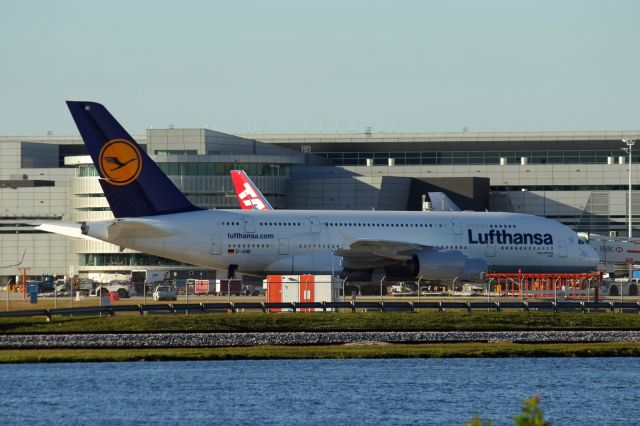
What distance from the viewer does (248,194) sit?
10388 centimetres

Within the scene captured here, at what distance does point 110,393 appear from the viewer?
46531 millimetres

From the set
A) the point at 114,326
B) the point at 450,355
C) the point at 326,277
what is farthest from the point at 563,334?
the point at 114,326

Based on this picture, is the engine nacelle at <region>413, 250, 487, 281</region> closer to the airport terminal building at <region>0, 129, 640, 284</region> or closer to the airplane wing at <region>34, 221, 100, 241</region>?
the airplane wing at <region>34, 221, 100, 241</region>

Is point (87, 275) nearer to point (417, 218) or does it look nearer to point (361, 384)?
point (417, 218)

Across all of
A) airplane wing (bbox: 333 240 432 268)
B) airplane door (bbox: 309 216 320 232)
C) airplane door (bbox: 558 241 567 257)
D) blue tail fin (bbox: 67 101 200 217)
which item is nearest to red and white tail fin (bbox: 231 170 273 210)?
airplane door (bbox: 309 216 320 232)

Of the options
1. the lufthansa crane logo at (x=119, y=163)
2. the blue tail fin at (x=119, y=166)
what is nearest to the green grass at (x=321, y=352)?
the blue tail fin at (x=119, y=166)

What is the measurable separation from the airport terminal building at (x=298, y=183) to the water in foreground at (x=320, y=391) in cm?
5996

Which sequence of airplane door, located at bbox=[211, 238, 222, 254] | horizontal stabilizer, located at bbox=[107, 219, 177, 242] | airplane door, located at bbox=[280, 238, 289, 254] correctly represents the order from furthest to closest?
airplane door, located at bbox=[280, 238, 289, 254] → airplane door, located at bbox=[211, 238, 222, 254] → horizontal stabilizer, located at bbox=[107, 219, 177, 242]

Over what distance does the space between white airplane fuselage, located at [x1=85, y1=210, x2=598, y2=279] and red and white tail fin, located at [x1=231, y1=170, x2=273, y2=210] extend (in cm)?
1883

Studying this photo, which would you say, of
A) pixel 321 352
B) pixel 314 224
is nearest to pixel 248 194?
pixel 314 224

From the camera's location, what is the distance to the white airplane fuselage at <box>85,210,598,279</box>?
7875cm

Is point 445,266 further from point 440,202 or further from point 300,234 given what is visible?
point 440,202

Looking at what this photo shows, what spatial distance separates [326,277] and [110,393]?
2885cm

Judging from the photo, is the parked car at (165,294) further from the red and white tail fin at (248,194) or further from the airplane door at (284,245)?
the red and white tail fin at (248,194)
